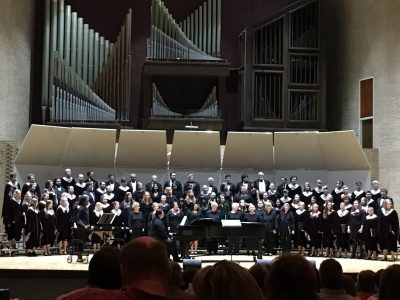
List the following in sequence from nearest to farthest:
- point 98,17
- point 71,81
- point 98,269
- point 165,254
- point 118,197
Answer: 1. point 165,254
2. point 98,269
3. point 118,197
4. point 71,81
5. point 98,17

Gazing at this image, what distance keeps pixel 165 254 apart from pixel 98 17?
1890 cm

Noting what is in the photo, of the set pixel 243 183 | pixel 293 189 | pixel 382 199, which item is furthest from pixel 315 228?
pixel 243 183

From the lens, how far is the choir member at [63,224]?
14.9 m

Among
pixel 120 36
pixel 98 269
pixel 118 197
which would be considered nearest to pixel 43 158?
pixel 118 197

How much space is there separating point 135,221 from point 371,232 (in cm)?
509

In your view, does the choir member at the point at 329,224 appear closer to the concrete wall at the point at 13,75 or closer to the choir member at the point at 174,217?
the choir member at the point at 174,217

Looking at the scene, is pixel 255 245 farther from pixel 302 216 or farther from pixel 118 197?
pixel 118 197

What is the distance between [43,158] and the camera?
18.3 meters

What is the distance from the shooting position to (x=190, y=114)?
19453mm

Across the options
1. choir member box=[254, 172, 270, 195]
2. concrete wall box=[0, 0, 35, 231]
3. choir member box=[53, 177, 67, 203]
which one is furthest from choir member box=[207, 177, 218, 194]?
concrete wall box=[0, 0, 35, 231]

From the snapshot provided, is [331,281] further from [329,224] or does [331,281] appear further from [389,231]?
[329,224]

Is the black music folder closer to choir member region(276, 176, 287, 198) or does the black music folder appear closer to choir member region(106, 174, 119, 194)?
choir member region(106, 174, 119, 194)

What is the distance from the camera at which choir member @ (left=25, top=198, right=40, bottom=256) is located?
1430cm

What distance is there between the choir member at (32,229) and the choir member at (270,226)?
493 centimetres
